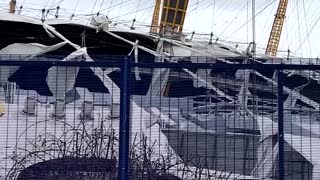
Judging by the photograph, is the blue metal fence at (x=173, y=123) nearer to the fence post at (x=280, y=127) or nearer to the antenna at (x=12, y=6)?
the fence post at (x=280, y=127)

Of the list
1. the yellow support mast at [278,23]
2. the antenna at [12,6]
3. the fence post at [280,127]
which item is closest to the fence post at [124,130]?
the fence post at [280,127]

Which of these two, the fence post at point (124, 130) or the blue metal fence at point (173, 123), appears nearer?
the fence post at point (124, 130)

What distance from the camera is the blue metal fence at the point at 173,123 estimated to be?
771 cm

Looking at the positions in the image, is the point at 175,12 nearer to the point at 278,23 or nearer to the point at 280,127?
the point at 278,23

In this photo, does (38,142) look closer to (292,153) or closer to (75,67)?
(75,67)

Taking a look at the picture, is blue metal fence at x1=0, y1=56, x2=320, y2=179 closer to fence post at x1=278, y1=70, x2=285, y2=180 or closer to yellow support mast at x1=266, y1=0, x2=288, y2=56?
fence post at x1=278, y1=70, x2=285, y2=180

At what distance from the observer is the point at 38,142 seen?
25.7ft

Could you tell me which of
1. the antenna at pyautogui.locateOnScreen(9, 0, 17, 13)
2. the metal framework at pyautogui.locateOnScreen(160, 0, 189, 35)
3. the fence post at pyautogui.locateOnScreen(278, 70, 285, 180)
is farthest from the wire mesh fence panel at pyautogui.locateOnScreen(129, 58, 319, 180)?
the metal framework at pyautogui.locateOnScreen(160, 0, 189, 35)

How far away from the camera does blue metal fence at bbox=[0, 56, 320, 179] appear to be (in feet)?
25.3

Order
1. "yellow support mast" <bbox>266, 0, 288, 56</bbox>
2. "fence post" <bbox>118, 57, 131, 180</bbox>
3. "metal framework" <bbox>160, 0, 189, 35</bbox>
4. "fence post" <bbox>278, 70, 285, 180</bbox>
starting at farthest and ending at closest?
"yellow support mast" <bbox>266, 0, 288, 56</bbox>, "metal framework" <bbox>160, 0, 189, 35</bbox>, "fence post" <bbox>278, 70, 285, 180</bbox>, "fence post" <bbox>118, 57, 131, 180</bbox>

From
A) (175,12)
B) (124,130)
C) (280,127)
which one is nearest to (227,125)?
Answer: (280,127)

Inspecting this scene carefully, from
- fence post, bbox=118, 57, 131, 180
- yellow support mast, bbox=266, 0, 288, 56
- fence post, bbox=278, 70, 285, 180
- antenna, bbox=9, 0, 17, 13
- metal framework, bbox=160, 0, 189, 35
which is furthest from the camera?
yellow support mast, bbox=266, 0, 288, 56

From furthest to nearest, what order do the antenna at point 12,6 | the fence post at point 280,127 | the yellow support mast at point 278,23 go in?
the yellow support mast at point 278,23 < the antenna at point 12,6 < the fence post at point 280,127

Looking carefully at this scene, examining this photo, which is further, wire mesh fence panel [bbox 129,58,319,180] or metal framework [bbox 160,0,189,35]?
metal framework [bbox 160,0,189,35]
